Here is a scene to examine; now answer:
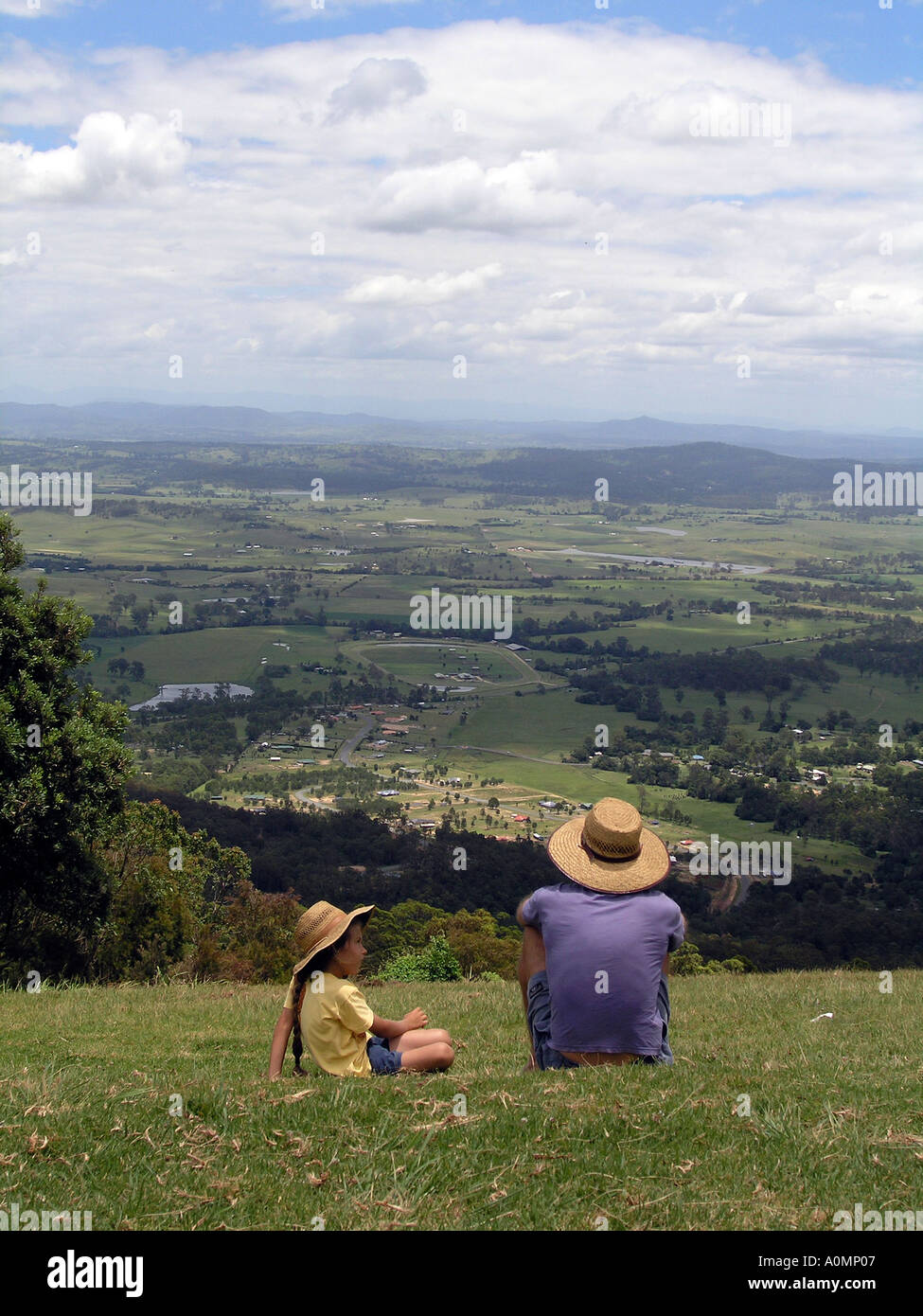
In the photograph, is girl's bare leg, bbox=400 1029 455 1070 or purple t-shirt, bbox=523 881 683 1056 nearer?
purple t-shirt, bbox=523 881 683 1056

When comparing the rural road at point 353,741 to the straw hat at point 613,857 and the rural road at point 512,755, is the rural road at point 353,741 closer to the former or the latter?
the rural road at point 512,755

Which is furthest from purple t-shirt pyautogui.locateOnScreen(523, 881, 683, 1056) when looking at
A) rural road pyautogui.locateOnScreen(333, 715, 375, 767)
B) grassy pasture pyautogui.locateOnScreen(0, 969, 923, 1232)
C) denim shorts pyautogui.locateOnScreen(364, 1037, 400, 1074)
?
rural road pyautogui.locateOnScreen(333, 715, 375, 767)

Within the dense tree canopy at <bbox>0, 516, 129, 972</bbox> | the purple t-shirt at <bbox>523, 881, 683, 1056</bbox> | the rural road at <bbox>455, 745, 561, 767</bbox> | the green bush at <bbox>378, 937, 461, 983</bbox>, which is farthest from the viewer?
the rural road at <bbox>455, 745, 561, 767</bbox>

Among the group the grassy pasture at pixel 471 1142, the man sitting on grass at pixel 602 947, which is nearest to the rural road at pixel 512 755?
the grassy pasture at pixel 471 1142

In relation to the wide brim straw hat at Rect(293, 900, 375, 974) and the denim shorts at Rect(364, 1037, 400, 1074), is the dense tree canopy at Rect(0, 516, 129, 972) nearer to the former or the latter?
the wide brim straw hat at Rect(293, 900, 375, 974)

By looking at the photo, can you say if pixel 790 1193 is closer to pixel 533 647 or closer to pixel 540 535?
pixel 533 647

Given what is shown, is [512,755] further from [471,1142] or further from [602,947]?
[471,1142]

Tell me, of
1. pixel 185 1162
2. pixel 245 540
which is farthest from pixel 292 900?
pixel 245 540

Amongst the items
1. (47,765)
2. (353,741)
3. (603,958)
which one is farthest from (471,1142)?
(353,741)
